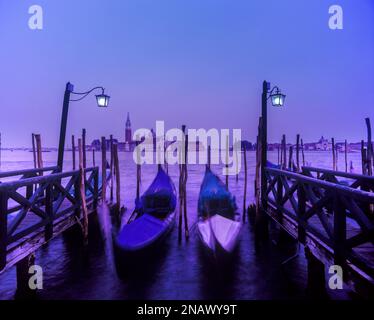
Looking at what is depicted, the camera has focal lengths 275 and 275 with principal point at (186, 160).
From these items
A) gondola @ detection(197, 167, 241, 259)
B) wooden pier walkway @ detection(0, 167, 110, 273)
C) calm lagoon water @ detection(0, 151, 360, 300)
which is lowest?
calm lagoon water @ detection(0, 151, 360, 300)

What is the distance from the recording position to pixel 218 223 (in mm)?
5918

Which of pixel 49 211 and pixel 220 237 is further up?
pixel 49 211

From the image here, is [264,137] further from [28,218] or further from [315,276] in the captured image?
[28,218]

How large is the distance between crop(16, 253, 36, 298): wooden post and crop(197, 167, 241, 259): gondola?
3.09 meters

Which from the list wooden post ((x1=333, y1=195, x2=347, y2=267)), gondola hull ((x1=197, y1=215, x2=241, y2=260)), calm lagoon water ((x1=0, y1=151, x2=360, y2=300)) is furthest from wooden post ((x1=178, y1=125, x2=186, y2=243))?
wooden post ((x1=333, y1=195, x2=347, y2=267))

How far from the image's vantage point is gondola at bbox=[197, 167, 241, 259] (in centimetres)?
527

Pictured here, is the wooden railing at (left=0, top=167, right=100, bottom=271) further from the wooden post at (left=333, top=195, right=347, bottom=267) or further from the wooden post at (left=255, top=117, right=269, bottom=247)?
the wooden post at (left=255, top=117, right=269, bottom=247)

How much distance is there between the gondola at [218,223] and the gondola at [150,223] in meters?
0.89

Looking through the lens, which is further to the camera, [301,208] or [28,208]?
[301,208]

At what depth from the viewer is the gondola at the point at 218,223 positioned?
527 cm

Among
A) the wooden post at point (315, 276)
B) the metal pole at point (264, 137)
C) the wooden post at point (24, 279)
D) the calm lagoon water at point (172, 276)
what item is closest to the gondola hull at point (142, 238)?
the calm lagoon water at point (172, 276)

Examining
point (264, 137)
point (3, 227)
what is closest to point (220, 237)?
point (264, 137)

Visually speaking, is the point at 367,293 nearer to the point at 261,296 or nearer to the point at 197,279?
the point at 261,296

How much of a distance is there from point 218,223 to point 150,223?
151 centimetres
